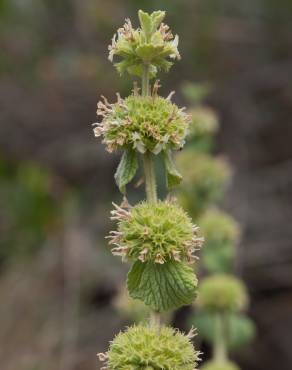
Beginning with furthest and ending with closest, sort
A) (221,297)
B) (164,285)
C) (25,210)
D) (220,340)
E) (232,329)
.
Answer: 1. (25,210)
2. (232,329)
3. (221,297)
4. (220,340)
5. (164,285)

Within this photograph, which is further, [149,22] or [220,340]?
[220,340]

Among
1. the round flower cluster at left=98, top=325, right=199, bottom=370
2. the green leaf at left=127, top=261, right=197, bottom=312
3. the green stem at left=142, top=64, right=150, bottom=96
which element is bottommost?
the round flower cluster at left=98, top=325, right=199, bottom=370

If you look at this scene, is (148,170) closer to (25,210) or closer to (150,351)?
(150,351)

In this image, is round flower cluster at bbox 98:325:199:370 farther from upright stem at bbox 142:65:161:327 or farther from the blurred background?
the blurred background

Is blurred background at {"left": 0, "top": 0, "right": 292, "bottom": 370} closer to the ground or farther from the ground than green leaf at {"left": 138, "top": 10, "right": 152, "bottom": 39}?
farther from the ground

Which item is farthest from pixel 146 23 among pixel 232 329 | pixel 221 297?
pixel 232 329

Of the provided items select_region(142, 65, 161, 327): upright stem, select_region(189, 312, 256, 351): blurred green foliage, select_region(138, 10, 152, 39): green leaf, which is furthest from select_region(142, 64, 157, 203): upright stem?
select_region(189, 312, 256, 351): blurred green foliage

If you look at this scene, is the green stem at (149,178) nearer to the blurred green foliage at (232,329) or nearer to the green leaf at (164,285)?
the green leaf at (164,285)
